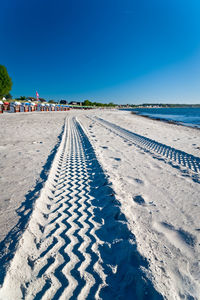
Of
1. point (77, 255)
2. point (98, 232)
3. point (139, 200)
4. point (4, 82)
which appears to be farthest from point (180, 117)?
point (4, 82)

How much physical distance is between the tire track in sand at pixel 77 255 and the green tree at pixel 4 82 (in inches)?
2223

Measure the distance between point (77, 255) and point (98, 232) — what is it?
16.3 inches

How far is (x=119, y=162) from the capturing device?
192 inches

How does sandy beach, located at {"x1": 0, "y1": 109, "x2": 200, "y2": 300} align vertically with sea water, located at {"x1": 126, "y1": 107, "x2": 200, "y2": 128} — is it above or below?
below

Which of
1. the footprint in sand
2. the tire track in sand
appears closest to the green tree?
the tire track in sand

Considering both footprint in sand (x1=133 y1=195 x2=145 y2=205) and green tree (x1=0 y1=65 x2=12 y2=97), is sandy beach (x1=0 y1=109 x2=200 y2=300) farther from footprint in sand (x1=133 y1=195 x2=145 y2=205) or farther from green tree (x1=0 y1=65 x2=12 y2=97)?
green tree (x1=0 y1=65 x2=12 y2=97)

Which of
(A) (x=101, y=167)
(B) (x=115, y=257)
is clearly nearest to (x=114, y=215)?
(B) (x=115, y=257)

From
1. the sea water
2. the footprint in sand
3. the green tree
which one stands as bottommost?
the footprint in sand

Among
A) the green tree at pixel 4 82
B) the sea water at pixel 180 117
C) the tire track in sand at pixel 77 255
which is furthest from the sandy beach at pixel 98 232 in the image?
the green tree at pixel 4 82

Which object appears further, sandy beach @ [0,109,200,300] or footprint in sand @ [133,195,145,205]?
footprint in sand @ [133,195,145,205]

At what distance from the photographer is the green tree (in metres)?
50.1

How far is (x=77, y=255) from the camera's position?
1.86 m

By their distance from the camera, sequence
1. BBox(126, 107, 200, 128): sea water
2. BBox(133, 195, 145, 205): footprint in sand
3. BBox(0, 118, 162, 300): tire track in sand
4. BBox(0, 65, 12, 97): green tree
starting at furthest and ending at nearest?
BBox(0, 65, 12, 97): green tree, BBox(126, 107, 200, 128): sea water, BBox(133, 195, 145, 205): footprint in sand, BBox(0, 118, 162, 300): tire track in sand

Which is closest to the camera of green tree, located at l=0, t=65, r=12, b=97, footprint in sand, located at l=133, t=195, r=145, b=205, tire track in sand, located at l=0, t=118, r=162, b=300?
tire track in sand, located at l=0, t=118, r=162, b=300
